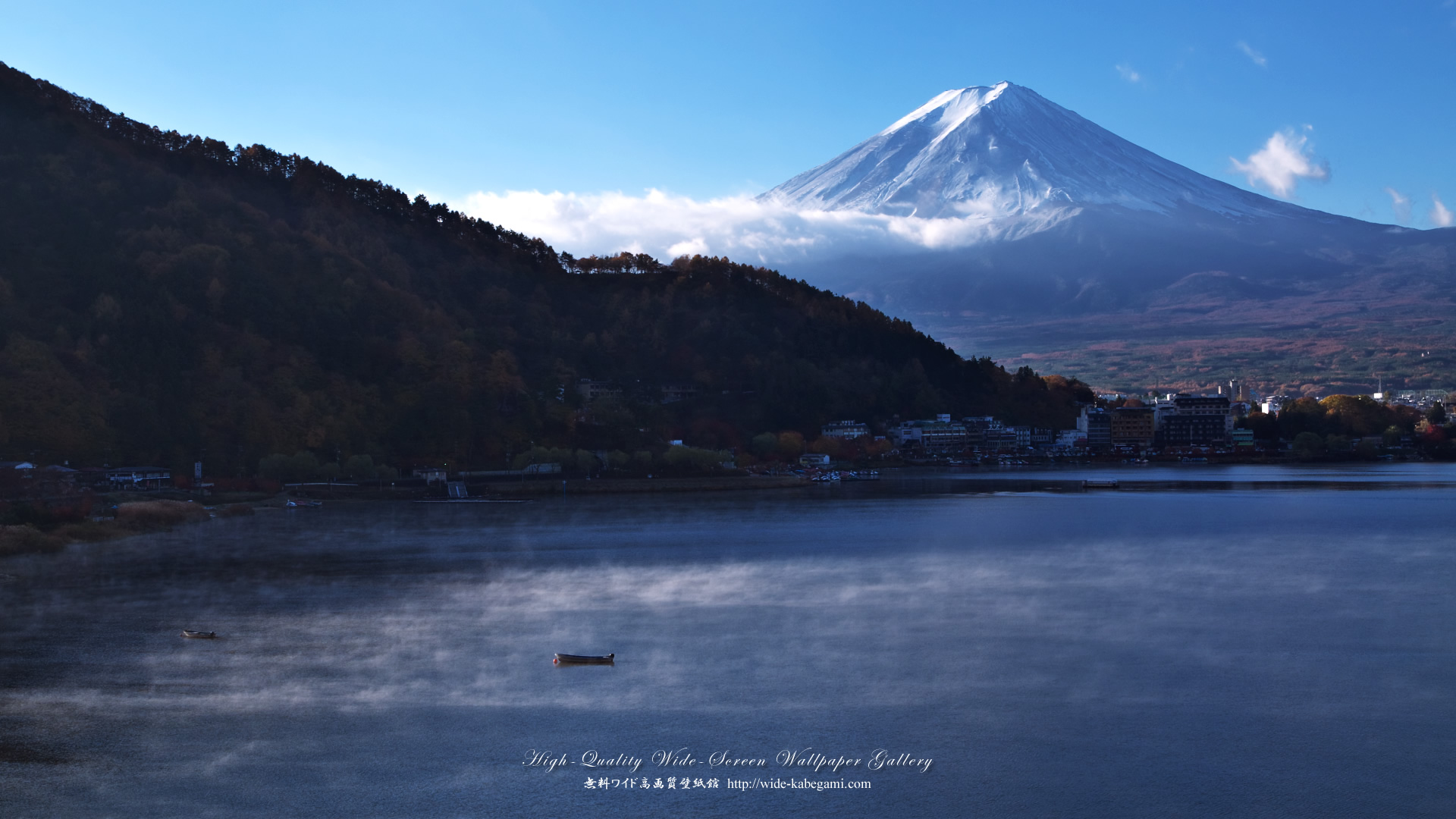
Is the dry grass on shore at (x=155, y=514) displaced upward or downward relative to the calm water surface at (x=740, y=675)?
upward

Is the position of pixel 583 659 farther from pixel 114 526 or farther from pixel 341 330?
pixel 341 330

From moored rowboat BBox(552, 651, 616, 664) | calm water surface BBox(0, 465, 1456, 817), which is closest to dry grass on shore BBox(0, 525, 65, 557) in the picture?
calm water surface BBox(0, 465, 1456, 817)

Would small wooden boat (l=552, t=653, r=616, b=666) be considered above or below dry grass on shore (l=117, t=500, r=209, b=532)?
below

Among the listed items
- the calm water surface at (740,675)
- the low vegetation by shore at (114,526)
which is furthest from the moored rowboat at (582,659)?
the low vegetation by shore at (114,526)

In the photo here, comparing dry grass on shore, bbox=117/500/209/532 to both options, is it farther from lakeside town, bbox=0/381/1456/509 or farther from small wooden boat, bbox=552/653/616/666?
small wooden boat, bbox=552/653/616/666

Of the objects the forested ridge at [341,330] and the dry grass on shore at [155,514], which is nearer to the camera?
the dry grass on shore at [155,514]

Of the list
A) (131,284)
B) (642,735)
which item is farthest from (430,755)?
(131,284)

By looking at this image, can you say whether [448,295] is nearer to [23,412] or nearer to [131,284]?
[131,284]

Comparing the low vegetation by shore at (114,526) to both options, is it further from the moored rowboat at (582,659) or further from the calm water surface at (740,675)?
the moored rowboat at (582,659)
